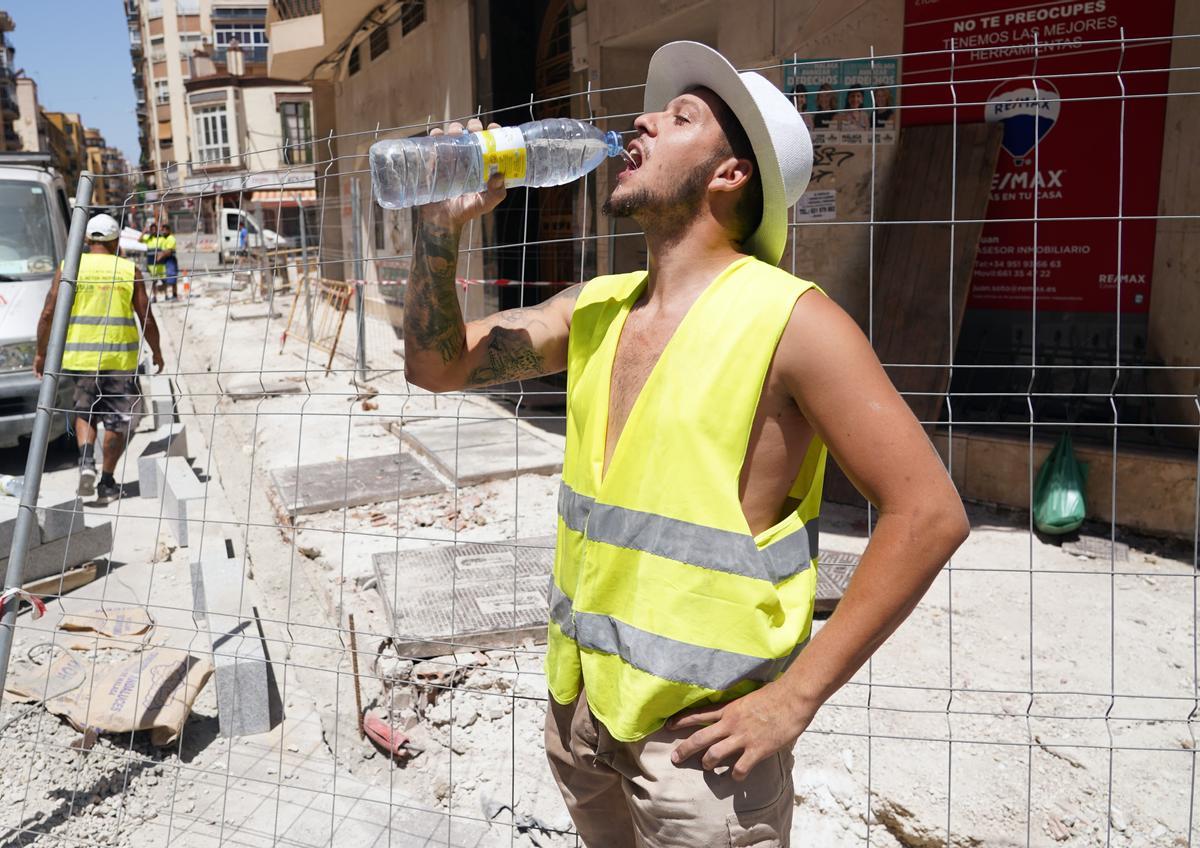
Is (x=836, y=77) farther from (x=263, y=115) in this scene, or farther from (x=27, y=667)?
(x=263, y=115)

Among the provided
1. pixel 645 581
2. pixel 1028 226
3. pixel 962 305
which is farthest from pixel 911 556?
pixel 1028 226

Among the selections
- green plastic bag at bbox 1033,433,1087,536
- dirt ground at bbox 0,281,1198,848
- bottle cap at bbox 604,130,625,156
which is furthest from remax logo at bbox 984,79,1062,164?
bottle cap at bbox 604,130,625,156

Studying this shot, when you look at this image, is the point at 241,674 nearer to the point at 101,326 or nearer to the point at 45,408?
the point at 45,408

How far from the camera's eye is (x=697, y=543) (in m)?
1.52

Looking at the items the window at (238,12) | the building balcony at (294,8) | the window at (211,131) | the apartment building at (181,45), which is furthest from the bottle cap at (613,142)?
the window at (238,12)

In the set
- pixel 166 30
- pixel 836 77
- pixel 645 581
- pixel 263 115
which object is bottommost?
pixel 645 581

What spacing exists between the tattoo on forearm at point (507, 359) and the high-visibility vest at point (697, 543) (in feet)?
1.71

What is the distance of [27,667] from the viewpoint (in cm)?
428

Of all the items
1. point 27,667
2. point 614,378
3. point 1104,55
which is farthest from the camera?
point 1104,55

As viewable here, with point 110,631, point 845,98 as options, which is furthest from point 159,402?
point 845,98

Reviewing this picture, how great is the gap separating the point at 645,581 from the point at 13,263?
857 cm

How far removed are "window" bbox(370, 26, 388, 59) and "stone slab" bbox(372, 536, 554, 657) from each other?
483 inches

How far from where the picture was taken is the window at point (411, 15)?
12.8 m

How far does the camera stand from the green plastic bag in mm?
5277
